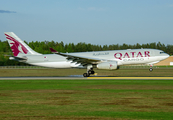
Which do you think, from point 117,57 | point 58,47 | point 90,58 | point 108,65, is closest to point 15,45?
point 90,58

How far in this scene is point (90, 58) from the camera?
1420 inches

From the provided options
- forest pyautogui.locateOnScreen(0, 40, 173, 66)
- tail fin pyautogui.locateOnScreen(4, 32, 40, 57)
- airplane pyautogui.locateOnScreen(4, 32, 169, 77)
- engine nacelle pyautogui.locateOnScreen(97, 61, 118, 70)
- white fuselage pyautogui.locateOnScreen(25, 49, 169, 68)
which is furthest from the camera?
forest pyautogui.locateOnScreen(0, 40, 173, 66)

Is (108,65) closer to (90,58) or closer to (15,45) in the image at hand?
(90,58)

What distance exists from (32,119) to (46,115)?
0.87m

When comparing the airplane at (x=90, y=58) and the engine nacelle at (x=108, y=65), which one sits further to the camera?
the airplane at (x=90, y=58)

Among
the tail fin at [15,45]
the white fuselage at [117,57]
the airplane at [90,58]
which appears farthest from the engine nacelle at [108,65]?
the tail fin at [15,45]

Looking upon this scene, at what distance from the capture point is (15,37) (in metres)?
39.8

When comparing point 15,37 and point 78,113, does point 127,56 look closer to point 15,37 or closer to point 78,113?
point 15,37

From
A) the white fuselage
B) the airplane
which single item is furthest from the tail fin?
the white fuselage

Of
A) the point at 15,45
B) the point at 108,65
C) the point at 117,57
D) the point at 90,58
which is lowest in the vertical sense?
the point at 108,65

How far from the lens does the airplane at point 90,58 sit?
35938mm

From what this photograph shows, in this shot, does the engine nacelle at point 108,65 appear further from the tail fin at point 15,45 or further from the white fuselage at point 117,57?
the tail fin at point 15,45

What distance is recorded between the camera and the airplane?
3594 cm

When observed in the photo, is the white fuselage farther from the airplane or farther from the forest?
the forest
